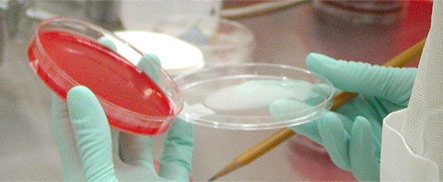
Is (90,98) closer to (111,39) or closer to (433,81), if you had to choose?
(111,39)

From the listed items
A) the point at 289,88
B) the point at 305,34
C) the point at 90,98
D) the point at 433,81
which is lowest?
the point at 305,34

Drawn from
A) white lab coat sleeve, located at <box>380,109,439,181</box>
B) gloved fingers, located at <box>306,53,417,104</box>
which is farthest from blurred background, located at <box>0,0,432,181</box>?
white lab coat sleeve, located at <box>380,109,439,181</box>

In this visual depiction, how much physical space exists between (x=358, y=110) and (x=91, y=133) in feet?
1.51

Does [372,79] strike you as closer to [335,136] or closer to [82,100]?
[335,136]

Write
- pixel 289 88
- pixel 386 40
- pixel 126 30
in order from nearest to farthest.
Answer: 1. pixel 289 88
2. pixel 126 30
3. pixel 386 40

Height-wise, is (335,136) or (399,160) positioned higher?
(399,160)

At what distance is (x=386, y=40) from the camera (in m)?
1.57

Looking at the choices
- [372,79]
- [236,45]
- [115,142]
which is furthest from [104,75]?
[236,45]

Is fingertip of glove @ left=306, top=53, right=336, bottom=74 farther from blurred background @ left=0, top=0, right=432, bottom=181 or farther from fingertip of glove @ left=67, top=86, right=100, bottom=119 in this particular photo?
fingertip of glove @ left=67, top=86, right=100, bottom=119

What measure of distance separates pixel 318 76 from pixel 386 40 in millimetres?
635

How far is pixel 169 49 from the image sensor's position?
1312 mm

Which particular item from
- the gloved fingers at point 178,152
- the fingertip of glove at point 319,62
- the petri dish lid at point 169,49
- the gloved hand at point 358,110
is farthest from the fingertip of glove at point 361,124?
the petri dish lid at point 169,49

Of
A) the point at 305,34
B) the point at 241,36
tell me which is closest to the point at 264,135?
the point at 241,36

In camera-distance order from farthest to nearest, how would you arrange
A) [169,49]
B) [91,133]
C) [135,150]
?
1. [169,49]
2. [135,150]
3. [91,133]
